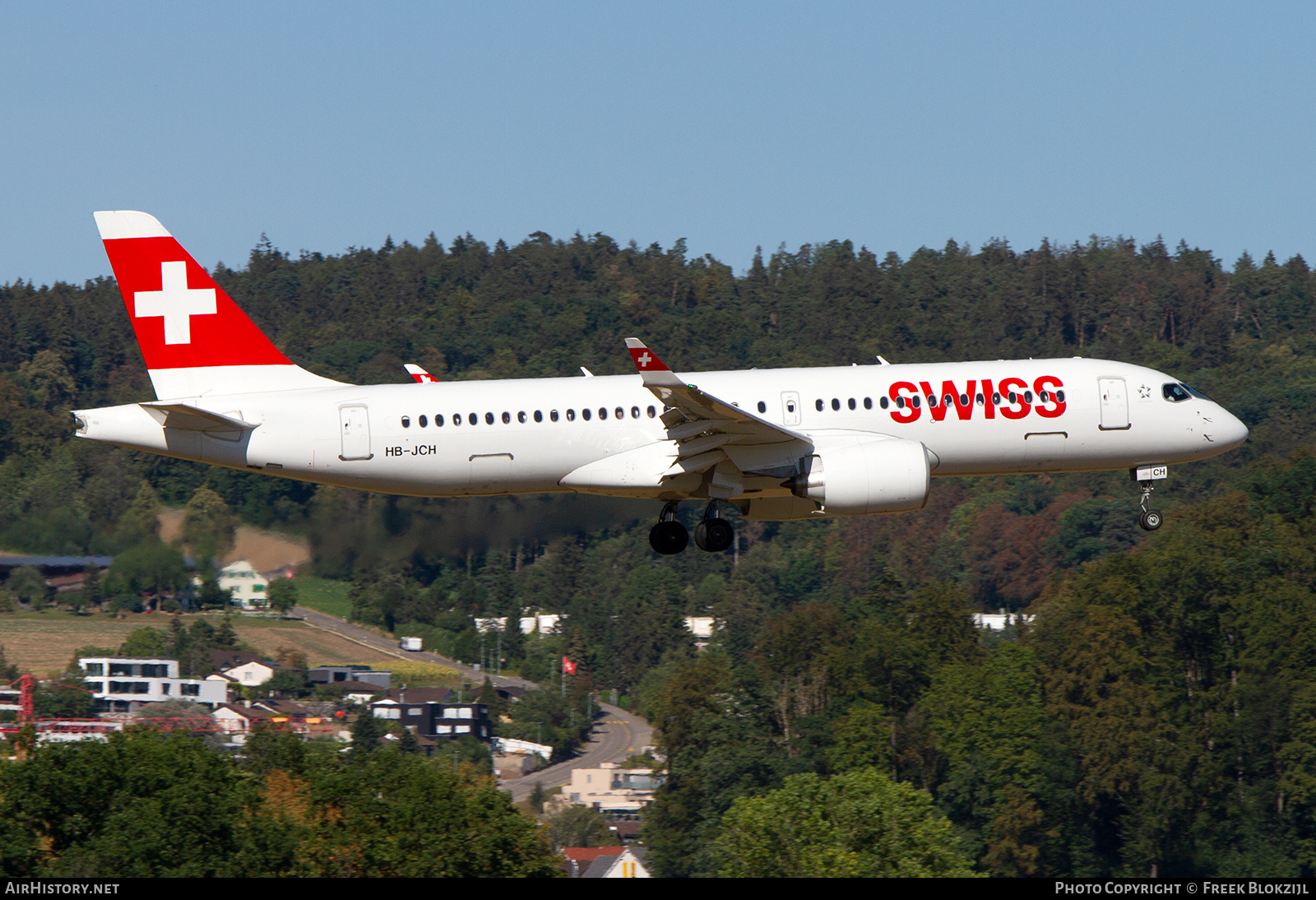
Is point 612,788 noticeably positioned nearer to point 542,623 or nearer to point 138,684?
point 138,684

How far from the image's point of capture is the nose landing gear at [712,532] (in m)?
35.1

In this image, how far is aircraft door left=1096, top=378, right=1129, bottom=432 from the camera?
3628cm

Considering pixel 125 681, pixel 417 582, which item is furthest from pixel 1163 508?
pixel 125 681

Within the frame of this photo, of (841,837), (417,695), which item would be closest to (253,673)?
(417,695)

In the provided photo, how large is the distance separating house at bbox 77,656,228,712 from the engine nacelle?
8737 cm

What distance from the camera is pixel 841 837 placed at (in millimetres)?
57406

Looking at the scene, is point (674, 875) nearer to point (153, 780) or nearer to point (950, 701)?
Answer: point (950, 701)

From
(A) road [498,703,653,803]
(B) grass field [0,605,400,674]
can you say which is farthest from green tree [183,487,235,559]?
(A) road [498,703,653,803]

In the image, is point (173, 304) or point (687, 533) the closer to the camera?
point (687, 533)

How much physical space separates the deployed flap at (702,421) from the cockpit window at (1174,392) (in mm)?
9261

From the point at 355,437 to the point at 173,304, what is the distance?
5812mm

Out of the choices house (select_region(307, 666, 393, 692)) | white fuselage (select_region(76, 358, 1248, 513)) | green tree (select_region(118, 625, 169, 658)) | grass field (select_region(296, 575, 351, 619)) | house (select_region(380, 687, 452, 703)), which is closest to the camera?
white fuselage (select_region(76, 358, 1248, 513))

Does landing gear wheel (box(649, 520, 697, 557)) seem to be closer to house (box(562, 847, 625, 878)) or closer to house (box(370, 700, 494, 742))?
house (box(562, 847, 625, 878))

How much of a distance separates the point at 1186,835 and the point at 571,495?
56.7m
